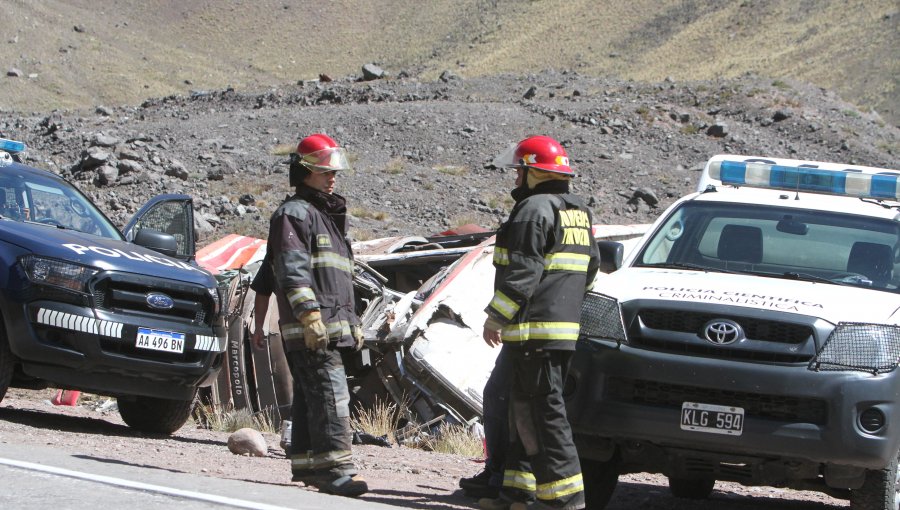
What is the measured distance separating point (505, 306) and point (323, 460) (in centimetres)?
143

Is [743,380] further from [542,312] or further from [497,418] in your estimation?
[497,418]

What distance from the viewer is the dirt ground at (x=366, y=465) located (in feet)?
24.5

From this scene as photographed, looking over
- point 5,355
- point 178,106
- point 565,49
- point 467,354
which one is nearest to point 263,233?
point 467,354

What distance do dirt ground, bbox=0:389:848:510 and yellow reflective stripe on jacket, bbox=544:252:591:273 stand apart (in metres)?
1.51

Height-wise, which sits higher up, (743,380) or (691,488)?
(743,380)

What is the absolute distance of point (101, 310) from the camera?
846 cm

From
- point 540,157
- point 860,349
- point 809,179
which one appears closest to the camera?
point 860,349

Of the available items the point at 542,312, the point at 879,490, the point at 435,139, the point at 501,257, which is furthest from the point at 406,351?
the point at 435,139

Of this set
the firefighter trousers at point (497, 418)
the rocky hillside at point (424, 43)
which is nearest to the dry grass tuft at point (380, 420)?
the firefighter trousers at point (497, 418)

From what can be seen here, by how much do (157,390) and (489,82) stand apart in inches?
1353

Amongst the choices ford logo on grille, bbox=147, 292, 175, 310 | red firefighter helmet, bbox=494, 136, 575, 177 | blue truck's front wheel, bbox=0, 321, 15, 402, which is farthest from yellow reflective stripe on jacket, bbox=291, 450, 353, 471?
blue truck's front wheel, bbox=0, 321, 15, 402

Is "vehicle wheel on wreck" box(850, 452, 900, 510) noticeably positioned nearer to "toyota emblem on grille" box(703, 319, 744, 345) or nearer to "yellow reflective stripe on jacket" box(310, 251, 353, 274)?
"toyota emblem on grille" box(703, 319, 744, 345)

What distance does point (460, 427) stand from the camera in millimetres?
10141

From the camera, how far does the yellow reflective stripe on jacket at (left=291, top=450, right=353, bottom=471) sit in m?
6.81
